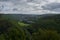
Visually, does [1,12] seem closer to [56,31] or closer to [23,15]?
[23,15]

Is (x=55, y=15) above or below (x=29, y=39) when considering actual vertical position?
above

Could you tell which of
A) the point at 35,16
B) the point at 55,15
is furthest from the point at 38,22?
the point at 55,15

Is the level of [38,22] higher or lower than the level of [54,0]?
lower

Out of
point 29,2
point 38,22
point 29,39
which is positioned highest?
point 29,2

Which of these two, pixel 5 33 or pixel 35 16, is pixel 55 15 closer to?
pixel 35 16

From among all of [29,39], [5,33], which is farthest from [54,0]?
[5,33]
